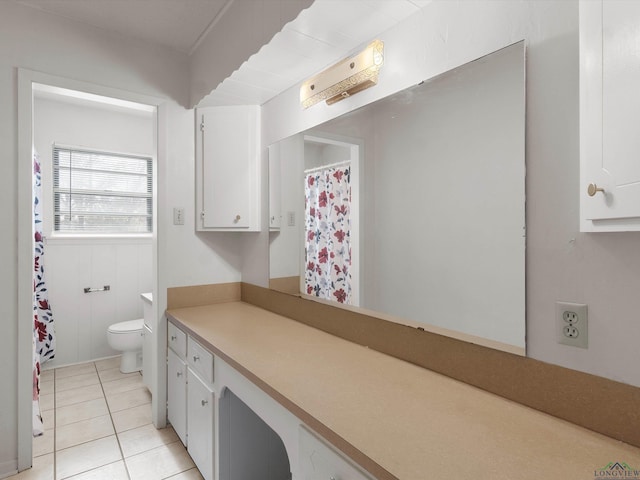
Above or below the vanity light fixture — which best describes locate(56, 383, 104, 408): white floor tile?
below

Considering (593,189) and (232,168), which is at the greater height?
(232,168)

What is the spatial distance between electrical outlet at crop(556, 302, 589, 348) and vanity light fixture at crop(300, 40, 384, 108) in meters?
1.10

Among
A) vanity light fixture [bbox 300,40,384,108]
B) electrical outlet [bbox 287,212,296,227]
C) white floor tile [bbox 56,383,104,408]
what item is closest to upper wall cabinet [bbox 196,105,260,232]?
electrical outlet [bbox 287,212,296,227]

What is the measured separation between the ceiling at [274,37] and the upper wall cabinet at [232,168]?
0.10 m

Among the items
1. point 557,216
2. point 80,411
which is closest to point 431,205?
point 557,216

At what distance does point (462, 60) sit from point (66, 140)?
3665 mm

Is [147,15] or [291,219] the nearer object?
[147,15]

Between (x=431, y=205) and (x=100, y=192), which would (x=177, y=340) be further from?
(x=100, y=192)

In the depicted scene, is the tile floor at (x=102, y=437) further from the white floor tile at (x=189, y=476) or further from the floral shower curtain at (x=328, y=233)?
the floral shower curtain at (x=328, y=233)

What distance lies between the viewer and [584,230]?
0.84 meters

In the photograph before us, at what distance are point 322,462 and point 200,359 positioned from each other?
1019 mm

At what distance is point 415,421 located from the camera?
92cm

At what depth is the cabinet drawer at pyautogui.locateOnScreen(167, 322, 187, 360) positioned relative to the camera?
2.01 meters

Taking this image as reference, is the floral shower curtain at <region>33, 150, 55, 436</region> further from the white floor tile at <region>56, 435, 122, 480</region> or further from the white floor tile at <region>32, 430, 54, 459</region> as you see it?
the white floor tile at <region>56, 435, 122, 480</region>
